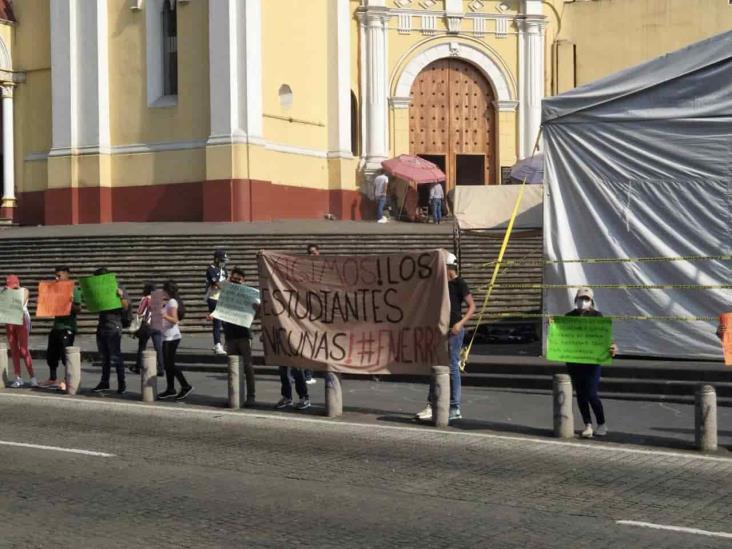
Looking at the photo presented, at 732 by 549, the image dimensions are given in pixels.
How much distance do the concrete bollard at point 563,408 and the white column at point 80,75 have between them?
22.0 m

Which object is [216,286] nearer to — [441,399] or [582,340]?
[441,399]

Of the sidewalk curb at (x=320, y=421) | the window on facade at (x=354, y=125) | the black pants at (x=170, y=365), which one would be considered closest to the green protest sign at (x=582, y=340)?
the sidewalk curb at (x=320, y=421)

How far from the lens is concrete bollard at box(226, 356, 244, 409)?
49.7 ft

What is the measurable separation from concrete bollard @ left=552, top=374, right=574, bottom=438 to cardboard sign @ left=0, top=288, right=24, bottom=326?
8.41 metres

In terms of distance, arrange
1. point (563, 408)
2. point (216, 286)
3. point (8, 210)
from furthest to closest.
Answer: point (8, 210) → point (216, 286) → point (563, 408)

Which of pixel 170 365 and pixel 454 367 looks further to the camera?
→ pixel 170 365

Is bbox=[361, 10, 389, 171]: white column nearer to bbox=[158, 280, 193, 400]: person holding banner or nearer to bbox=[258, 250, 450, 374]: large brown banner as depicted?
bbox=[158, 280, 193, 400]: person holding banner

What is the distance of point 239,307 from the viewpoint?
1552 centimetres

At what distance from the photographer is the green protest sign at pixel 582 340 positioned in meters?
12.8

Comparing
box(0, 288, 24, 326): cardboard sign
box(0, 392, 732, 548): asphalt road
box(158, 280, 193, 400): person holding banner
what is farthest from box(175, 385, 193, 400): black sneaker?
box(0, 288, 24, 326): cardboard sign

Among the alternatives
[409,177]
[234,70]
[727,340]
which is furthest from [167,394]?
[409,177]

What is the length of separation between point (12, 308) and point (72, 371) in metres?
1.50

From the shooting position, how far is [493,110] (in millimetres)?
36031

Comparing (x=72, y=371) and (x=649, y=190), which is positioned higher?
(x=649, y=190)
